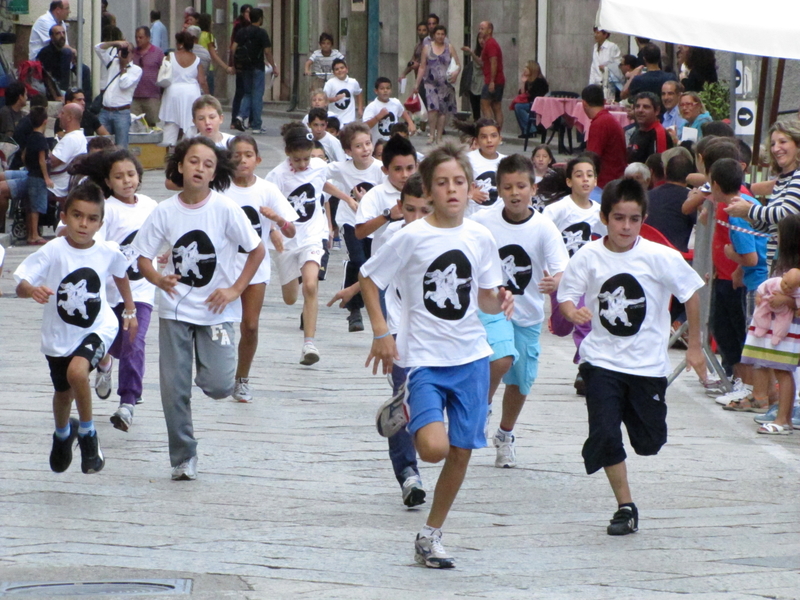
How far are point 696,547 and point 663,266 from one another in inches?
45.2

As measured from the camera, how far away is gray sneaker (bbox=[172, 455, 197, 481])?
6.61 m

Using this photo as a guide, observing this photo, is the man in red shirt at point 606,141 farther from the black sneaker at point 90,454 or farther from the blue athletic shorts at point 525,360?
the black sneaker at point 90,454

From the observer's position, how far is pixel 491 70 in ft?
79.9

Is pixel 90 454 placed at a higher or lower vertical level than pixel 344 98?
lower

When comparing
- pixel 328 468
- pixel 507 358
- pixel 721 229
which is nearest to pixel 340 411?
pixel 328 468

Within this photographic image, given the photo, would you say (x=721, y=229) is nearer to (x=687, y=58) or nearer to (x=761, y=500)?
(x=761, y=500)

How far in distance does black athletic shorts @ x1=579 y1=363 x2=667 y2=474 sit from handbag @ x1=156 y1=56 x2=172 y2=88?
16.0m

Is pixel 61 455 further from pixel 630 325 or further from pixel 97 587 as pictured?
pixel 630 325

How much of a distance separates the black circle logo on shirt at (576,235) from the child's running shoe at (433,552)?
3.71 metres

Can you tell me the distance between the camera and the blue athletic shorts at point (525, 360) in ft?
22.9

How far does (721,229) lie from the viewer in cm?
871

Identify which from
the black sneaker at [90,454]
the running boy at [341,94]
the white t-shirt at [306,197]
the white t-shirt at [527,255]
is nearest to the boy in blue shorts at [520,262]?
the white t-shirt at [527,255]

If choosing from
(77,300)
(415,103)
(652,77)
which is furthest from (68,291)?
(415,103)

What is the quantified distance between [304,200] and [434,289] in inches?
195
